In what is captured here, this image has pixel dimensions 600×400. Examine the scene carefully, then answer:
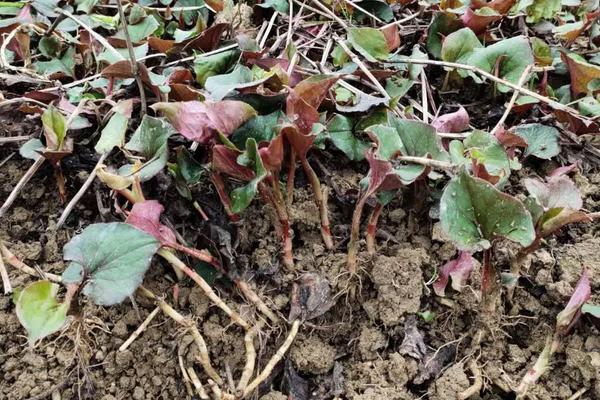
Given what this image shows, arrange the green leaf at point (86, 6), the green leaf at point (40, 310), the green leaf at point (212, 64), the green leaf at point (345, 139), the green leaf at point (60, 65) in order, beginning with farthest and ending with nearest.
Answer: the green leaf at point (86, 6)
the green leaf at point (60, 65)
the green leaf at point (212, 64)
the green leaf at point (345, 139)
the green leaf at point (40, 310)

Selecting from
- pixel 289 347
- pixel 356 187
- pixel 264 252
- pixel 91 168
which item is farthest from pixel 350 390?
pixel 91 168

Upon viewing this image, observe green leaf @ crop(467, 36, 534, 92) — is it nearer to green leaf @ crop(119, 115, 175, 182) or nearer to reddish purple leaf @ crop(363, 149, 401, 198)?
reddish purple leaf @ crop(363, 149, 401, 198)

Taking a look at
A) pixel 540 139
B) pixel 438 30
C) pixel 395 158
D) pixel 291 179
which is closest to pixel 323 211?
pixel 291 179

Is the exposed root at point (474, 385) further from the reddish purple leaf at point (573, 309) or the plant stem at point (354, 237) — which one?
the plant stem at point (354, 237)

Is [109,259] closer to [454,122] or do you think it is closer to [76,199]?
[76,199]

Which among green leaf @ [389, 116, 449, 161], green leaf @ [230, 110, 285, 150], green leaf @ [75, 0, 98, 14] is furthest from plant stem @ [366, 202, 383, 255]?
green leaf @ [75, 0, 98, 14]

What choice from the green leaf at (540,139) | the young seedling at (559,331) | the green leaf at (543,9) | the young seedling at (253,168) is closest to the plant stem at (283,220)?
the young seedling at (253,168)
